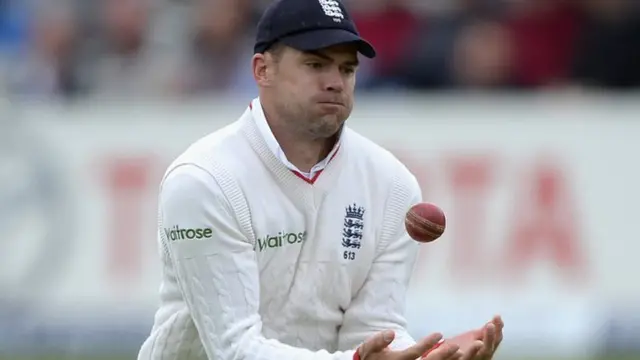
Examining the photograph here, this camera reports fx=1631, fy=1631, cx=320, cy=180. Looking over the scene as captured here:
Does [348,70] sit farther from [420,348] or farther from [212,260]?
[420,348]

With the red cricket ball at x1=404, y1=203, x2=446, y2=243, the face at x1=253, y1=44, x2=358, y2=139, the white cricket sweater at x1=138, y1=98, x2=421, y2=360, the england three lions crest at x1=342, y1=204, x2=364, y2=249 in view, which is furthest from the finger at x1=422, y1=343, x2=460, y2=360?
the face at x1=253, y1=44, x2=358, y2=139

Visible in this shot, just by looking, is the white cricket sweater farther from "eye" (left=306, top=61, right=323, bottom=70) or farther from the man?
"eye" (left=306, top=61, right=323, bottom=70)

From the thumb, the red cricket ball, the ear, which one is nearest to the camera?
the thumb

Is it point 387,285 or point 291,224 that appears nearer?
point 291,224

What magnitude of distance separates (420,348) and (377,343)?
157 mm

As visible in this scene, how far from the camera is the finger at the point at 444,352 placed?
591cm

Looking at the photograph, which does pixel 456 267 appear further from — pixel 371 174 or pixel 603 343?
pixel 371 174

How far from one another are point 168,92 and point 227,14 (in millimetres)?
858

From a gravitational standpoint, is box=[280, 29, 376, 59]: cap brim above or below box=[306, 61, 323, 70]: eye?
above

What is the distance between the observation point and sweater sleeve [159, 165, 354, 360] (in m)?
6.29

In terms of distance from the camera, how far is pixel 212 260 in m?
6.32

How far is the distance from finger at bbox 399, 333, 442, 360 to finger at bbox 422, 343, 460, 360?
3.7 inches

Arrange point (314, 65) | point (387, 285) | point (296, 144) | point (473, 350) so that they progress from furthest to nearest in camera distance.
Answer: point (387, 285) → point (296, 144) → point (314, 65) → point (473, 350)

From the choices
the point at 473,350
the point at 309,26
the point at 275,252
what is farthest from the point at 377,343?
the point at 309,26
